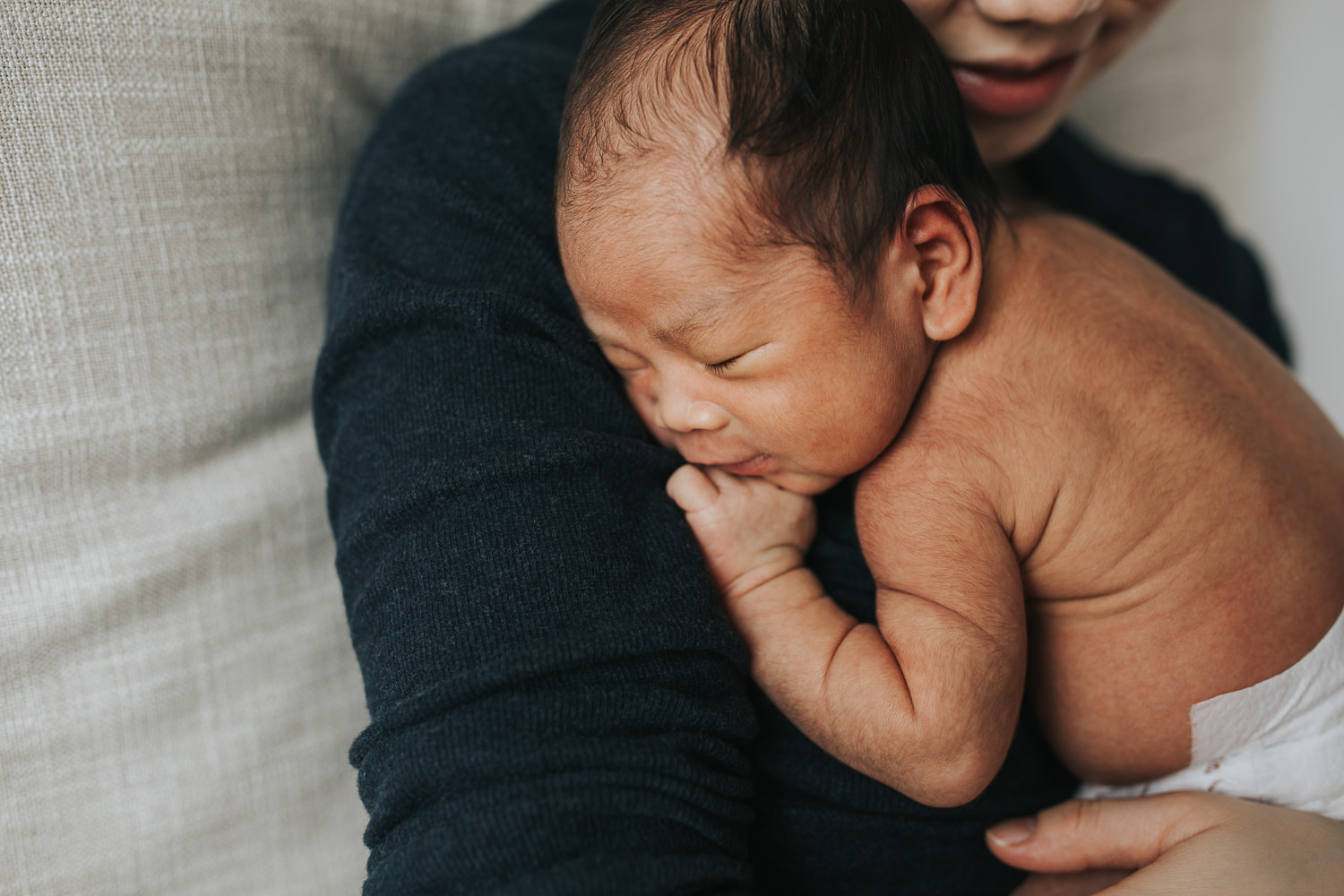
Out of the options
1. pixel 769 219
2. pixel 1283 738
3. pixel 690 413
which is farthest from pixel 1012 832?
pixel 769 219

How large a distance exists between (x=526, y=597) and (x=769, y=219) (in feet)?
1.08

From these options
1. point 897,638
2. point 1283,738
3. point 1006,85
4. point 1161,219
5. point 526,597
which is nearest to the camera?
point 526,597

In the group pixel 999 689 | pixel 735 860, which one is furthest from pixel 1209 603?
pixel 735 860

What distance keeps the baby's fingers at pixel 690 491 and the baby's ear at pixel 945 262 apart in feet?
0.75

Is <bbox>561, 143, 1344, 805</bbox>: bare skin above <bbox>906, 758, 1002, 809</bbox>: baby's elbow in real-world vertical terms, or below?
above

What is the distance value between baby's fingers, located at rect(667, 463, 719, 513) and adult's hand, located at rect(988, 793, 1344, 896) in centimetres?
42

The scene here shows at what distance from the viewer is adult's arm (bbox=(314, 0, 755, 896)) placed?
608mm

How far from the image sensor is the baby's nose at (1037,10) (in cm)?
86

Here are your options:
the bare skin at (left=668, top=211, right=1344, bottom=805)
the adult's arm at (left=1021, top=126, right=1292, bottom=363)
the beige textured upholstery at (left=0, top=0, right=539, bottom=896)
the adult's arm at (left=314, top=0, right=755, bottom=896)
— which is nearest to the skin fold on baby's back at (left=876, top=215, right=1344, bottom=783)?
the bare skin at (left=668, top=211, right=1344, bottom=805)

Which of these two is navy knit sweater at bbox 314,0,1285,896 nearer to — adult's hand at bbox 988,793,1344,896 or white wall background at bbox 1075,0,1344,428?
adult's hand at bbox 988,793,1344,896

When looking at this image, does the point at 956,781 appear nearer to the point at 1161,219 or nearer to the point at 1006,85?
the point at 1006,85

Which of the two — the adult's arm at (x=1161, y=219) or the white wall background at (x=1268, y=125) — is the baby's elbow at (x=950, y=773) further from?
the white wall background at (x=1268, y=125)

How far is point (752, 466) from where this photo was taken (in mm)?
818

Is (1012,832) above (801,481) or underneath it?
underneath
